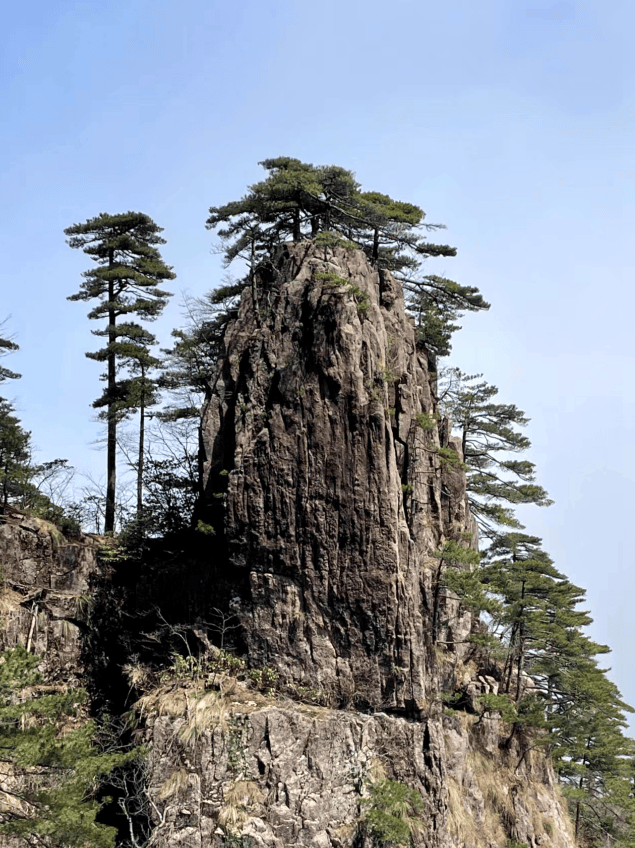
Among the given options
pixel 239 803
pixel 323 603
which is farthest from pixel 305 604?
pixel 239 803

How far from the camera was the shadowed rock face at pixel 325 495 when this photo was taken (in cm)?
2588

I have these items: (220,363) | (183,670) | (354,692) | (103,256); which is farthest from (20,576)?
(103,256)

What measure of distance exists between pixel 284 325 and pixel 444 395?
870 centimetres

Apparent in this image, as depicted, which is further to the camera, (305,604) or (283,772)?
(305,604)

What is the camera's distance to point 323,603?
2605 centimetres

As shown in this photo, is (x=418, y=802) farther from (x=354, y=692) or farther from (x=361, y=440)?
(x=361, y=440)

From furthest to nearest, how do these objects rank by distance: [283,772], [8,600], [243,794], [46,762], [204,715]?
[8,600]
[204,715]
[283,772]
[243,794]
[46,762]

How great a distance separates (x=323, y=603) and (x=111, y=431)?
12.8m

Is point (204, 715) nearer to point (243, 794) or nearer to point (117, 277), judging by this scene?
point (243, 794)

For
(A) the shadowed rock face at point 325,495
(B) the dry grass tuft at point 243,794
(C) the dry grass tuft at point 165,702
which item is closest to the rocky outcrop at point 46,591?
(C) the dry grass tuft at point 165,702

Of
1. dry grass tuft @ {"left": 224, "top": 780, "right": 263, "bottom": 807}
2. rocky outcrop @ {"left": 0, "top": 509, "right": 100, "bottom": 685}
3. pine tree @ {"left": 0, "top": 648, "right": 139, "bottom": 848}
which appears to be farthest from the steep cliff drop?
rocky outcrop @ {"left": 0, "top": 509, "right": 100, "bottom": 685}

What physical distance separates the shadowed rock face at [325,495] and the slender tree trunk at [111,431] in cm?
753

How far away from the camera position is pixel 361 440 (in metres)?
26.5

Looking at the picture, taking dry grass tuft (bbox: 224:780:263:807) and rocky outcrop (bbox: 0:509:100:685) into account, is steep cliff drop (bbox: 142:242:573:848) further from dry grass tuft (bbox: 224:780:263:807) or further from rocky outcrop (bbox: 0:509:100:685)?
rocky outcrop (bbox: 0:509:100:685)
